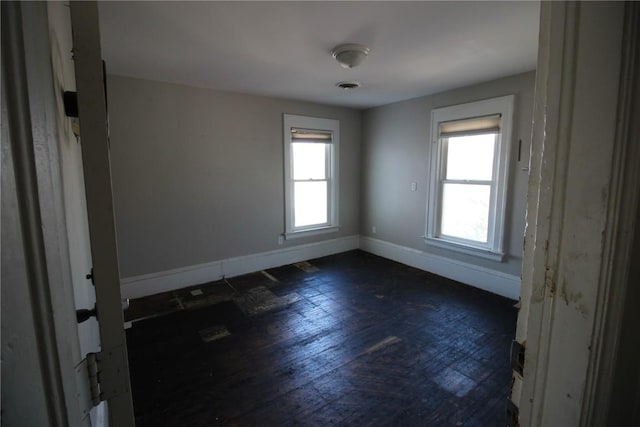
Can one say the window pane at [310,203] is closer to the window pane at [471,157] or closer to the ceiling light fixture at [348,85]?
the ceiling light fixture at [348,85]

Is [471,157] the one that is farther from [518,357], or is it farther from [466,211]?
[518,357]

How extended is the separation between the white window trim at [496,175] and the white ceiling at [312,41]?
33 cm

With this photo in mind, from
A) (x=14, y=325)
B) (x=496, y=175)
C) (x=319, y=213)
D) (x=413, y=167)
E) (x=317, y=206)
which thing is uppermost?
(x=413, y=167)

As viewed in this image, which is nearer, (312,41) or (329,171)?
(312,41)

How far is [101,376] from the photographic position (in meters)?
0.59

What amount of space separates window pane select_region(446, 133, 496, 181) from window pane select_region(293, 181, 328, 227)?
1850 millimetres

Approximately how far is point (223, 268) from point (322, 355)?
2.02 meters

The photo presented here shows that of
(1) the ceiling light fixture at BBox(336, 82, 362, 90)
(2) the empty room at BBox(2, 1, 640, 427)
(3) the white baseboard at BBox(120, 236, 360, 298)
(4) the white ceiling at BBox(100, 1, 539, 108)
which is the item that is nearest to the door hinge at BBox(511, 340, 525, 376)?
(2) the empty room at BBox(2, 1, 640, 427)

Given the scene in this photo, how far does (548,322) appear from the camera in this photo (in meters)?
0.57

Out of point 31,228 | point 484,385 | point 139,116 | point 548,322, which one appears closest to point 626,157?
point 548,322

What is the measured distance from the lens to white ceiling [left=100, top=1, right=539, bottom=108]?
1763 mm

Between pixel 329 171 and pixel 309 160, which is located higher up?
pixel 309 160

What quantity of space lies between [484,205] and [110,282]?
3690mm

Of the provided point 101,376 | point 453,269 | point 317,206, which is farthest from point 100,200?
point 317,206
